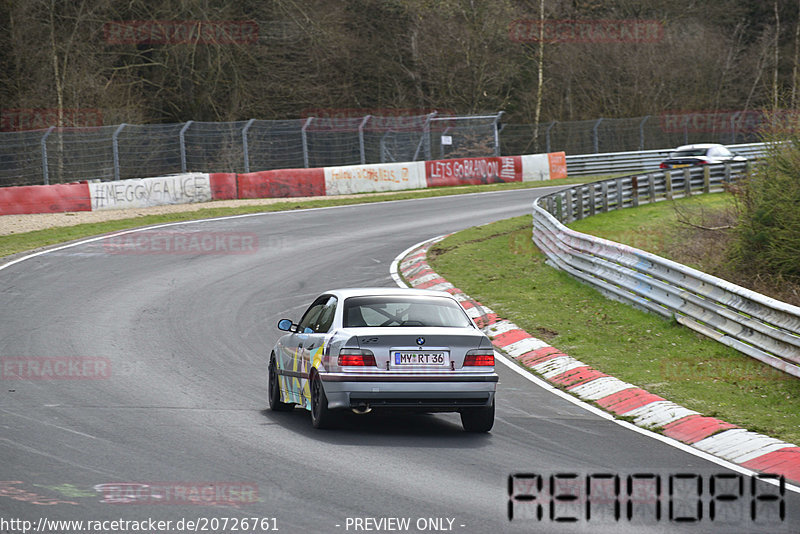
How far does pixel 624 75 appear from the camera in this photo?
56.1 meters

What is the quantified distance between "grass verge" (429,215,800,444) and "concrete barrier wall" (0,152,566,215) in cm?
1216

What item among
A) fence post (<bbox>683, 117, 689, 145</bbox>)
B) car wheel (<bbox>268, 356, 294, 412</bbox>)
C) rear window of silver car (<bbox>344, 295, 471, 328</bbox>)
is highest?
fence post (<bbox>683, 117, 689, 145</bbox>)

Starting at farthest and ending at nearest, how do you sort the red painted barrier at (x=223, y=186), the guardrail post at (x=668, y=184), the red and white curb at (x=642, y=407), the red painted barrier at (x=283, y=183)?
1. the red painted barrier at (x=283, y=183)
2. the red painted barrier at (x=223, y=186)
3. the guardrail post at (x=668, y=184)
4. the red and white curb at (x=642, y=407)

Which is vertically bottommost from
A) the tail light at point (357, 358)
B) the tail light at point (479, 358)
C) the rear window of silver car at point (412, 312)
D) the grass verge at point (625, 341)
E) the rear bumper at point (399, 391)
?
the grass verge at point (625, 341)

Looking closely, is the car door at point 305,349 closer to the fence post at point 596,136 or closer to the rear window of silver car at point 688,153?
the rear window of silver car at point 688,153

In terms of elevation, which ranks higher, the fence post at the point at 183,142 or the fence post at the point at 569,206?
the fence post at the point at 183,142

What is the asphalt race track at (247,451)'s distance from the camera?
672 cm

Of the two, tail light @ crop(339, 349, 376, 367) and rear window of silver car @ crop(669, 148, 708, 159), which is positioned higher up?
rear window of silver car @ crop(669, 148, 708, 159)

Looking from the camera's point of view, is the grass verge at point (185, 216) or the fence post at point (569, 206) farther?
the fence post at point (569, 206)

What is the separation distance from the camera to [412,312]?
9.93 meters

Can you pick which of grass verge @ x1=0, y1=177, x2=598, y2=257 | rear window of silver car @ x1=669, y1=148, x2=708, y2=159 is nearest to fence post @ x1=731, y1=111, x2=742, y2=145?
rear window of silver car @ x1=669, y1=148, x2=708, y2=159

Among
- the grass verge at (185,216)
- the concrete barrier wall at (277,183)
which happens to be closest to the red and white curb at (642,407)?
the grass verge at (185,216)

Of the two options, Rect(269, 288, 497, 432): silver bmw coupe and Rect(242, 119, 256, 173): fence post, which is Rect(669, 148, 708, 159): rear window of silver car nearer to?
Rect(242, 119, 256, 173): fence post

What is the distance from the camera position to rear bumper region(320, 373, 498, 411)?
9.16 m
